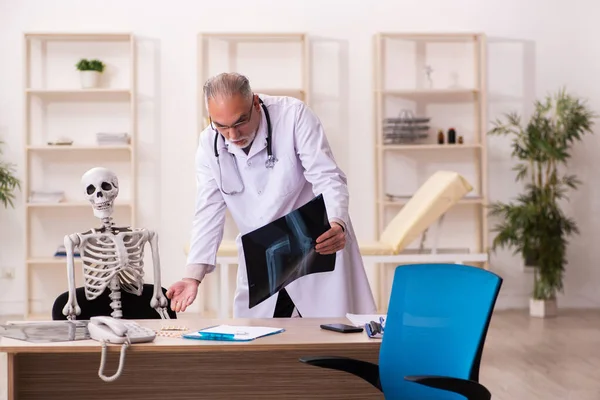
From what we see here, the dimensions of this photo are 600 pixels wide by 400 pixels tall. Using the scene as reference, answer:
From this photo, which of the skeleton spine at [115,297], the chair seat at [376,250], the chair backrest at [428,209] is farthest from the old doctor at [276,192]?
the chair backrest at [428,209]

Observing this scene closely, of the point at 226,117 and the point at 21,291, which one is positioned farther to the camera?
the point at 21,291

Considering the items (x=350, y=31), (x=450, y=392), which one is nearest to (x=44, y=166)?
(x=350, y=31)

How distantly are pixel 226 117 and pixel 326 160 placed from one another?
17.1 inches

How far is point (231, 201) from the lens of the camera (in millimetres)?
3141

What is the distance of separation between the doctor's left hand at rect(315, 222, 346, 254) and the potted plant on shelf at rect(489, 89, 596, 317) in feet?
12.9

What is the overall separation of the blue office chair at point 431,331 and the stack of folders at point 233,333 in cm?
23

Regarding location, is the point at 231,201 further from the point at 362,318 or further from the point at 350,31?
the point at 350,31

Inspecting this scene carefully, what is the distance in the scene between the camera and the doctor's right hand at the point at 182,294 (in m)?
2.81

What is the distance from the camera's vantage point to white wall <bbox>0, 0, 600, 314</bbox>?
22.6 ft

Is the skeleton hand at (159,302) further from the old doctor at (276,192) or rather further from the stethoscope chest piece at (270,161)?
the stethoscope chest piece at (270,161)

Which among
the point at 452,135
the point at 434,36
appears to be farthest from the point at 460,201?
the point at 434,36

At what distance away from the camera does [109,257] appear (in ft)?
9.28

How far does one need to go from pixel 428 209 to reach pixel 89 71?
2696 mm

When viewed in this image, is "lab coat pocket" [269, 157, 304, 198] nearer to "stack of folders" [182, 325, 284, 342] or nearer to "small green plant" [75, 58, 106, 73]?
"stack of folders" [182, 325, 284, 342]
